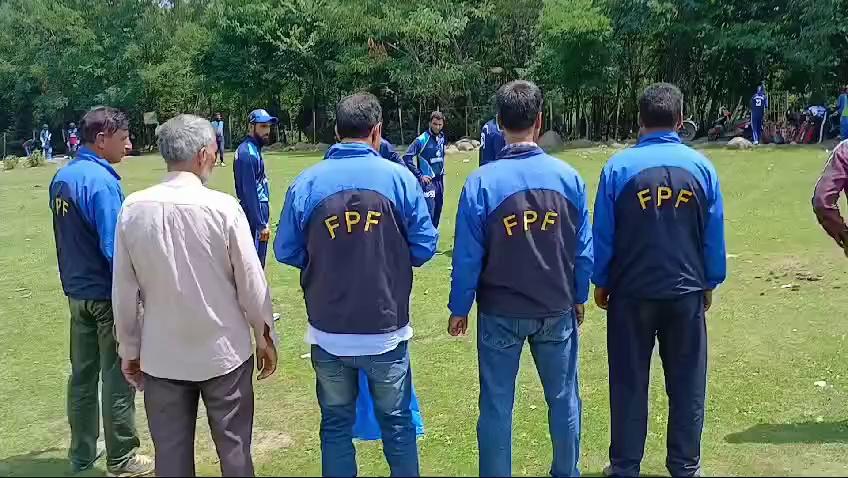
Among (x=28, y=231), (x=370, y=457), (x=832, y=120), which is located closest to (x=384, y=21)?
(x=832, y=120)

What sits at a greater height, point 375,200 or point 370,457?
point 375,200

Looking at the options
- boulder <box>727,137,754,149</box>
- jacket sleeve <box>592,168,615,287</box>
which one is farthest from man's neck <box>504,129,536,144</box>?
boulder <box>727,137,754,149</box>

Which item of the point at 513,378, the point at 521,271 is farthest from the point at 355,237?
the point at 513,378

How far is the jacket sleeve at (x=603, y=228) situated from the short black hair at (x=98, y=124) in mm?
2599

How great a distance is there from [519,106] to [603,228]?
0.75 metres

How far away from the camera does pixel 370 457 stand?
15.7 feet

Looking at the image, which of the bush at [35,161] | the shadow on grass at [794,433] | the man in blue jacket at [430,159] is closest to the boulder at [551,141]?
the man in blue jacket at [430,159]

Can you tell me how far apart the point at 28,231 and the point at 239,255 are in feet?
40.3

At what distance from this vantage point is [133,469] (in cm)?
460

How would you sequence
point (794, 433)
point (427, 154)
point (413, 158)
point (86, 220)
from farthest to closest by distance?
point (413, 158) < point (427, 154) < point (794, 433) < point (86, 220)

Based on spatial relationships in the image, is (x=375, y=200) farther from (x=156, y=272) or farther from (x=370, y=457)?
(x=370, y=457)

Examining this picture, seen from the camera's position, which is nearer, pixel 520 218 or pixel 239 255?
pixel 239 255

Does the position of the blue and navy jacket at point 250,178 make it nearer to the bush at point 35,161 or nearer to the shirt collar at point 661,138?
the shirt collar at point 661,138

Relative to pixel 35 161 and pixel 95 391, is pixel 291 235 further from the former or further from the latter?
pixel 35 161
